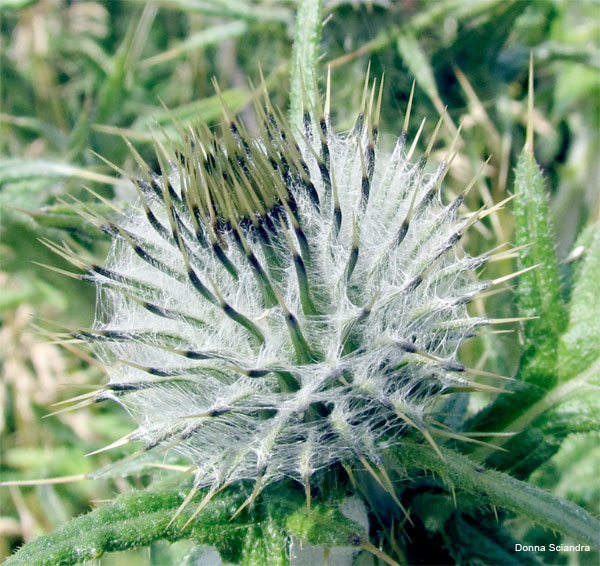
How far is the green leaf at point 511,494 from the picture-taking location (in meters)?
1.79

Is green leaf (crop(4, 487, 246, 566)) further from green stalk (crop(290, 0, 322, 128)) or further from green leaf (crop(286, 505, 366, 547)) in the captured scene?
green stalk (crop(290, 0, 322, 128))

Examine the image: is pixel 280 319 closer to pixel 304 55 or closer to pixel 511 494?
pixel 511 494

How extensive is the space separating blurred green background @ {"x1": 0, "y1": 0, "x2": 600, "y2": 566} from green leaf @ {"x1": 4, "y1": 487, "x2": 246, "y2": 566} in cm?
101

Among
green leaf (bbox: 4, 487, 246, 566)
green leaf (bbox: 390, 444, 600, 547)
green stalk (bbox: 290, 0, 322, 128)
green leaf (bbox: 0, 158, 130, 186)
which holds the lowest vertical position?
green leaf (bbox: 390, 444, 600, 547)

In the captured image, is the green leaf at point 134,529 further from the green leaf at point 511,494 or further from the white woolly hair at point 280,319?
the green leaf at point 511,494

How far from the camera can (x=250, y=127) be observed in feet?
15.5

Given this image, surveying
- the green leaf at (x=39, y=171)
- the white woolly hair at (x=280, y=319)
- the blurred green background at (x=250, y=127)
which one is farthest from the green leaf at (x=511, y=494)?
the green leaf at (x=39, y=171)

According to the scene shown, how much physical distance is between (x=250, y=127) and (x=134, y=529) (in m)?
3.31

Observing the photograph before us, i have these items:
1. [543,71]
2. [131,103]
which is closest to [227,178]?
[543,71]

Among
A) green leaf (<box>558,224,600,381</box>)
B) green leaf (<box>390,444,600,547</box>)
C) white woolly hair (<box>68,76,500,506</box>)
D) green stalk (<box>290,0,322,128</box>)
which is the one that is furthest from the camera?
green stalk (<box>290,0,322,128</box>)

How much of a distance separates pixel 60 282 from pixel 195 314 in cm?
241

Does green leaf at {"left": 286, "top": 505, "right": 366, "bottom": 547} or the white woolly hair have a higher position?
the white woolly hair

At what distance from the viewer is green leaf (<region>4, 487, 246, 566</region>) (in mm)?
1861

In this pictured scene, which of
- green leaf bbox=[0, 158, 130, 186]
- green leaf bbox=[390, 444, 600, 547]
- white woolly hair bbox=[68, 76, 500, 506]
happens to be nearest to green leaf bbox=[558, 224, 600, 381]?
white woolly hair bbox=[68, 76, 500, 506]
